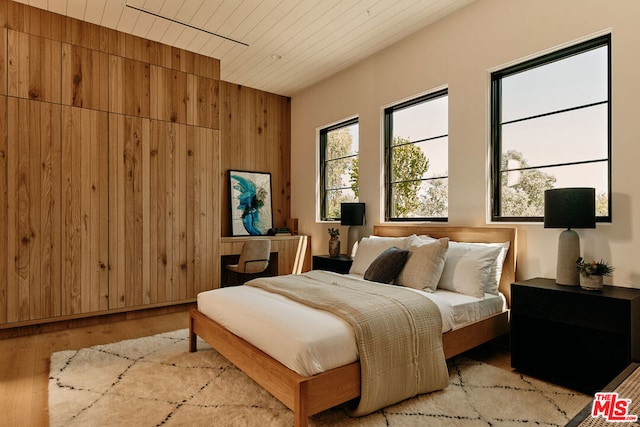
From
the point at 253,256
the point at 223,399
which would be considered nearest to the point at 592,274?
the point at 223,399

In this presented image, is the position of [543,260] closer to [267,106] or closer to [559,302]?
[559,302]

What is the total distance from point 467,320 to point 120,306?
3.34 meters

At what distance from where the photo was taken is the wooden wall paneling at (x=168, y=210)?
164 inches

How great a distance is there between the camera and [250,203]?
18.2 feet

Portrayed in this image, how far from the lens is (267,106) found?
5840 mm

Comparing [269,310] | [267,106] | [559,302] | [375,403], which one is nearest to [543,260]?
[559,302]

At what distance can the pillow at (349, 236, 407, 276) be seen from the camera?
359cm

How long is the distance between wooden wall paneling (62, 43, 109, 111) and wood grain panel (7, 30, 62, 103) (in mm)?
64

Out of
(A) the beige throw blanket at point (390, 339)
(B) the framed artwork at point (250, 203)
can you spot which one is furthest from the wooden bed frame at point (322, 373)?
(B) the framed artwork at point (250, 203)

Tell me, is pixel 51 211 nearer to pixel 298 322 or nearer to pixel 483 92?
pixel 298 322

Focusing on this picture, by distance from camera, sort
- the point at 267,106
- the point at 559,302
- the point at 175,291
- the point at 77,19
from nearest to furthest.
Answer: the point at 559,302
the point at 77,19
the point at 175,291
the point at 267,106

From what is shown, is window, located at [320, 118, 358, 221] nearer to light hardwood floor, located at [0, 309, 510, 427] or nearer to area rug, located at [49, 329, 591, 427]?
light hardwood floor, located at [0, 309, 510, 427]

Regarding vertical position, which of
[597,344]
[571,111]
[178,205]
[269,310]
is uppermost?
[571,111]

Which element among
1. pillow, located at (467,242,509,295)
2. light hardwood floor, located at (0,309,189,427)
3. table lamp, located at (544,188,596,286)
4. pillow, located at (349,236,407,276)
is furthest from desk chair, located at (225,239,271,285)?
table lamp, located at (544,188,596,286)
